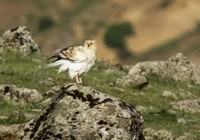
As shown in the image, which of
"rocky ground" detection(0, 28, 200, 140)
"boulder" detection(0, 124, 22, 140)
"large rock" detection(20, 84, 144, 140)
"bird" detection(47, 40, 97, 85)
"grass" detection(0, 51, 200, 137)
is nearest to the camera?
"large rock" detection(20, 84, 144, 140)

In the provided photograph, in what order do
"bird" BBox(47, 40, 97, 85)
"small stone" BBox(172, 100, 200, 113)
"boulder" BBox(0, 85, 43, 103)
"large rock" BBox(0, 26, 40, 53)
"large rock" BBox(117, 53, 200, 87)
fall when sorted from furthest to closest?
"large rock" BBox(0, 26, 40, 53), "large rock" BBox(117, 53, 200, 87), "small stone" BBox(172, 100, 200, 113), "boulder" BBox(0, 85, 43, 103), "bird" BBox(47, 40, 97, 85)

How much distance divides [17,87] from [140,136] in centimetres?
1275

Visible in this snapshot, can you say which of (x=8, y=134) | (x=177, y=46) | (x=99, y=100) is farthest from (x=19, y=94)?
(x=177, y=46)

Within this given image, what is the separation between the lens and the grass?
97.0ft

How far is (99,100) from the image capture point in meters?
20.3

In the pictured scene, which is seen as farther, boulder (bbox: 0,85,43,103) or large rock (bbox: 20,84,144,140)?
boulder (bbox: 0,85,43,103)

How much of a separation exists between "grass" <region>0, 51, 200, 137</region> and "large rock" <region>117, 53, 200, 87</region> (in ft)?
1.67

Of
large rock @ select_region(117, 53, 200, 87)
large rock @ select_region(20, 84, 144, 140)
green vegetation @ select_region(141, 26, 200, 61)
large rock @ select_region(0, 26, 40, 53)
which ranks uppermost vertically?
green vegetation @ select_region(141, 26, 200, 61)

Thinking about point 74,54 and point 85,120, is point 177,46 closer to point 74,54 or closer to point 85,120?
point 74,54

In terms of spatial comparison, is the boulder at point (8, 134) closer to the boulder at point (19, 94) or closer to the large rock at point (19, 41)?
the boulder at point (19, 94)

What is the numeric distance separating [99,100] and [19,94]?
36.1 feet

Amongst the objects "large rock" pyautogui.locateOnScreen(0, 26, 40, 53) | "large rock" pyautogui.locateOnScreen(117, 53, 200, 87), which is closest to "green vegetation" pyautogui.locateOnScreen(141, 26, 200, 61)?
"large rock" pyautogui.locateOnScreen(117, 53, 200, 87)

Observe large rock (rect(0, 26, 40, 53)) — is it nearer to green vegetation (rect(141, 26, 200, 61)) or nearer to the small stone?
the small stone

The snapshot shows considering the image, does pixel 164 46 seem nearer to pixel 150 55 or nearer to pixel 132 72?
pixel 150 55
